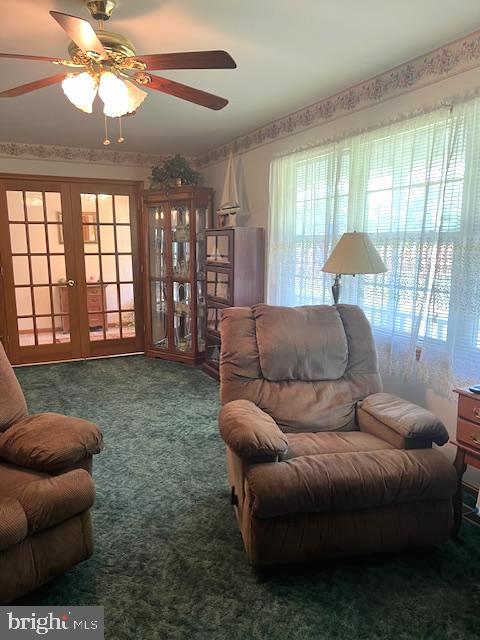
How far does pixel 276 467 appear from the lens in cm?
173

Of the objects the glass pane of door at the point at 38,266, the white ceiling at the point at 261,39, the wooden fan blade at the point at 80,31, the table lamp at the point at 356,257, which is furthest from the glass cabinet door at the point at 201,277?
the wooden fan blade at the point at 80,31

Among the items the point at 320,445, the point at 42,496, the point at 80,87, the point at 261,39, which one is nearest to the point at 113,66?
the point at 80,87

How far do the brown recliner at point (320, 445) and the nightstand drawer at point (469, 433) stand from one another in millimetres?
104

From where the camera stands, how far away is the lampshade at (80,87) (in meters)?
1.88

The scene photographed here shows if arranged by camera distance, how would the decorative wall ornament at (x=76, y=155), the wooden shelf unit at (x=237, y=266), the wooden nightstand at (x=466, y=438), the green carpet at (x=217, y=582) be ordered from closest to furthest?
the green carpet at (x=217, y=582) → the wooden nightstand at (x=466, y=438) → the wooden shelf unit at (x=237, y=266) → the decorative wall ornament at (x=76, y=155)

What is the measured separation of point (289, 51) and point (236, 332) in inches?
62.6

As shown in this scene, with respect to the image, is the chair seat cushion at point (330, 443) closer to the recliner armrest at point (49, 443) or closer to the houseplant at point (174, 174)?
the recliner armrest at point (49, 443)

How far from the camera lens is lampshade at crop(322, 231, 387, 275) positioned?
7.95 ft

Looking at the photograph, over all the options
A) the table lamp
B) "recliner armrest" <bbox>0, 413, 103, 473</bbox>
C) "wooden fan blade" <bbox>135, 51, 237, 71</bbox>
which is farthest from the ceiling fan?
"recliner armrest" <bbox>0, 413, 103, 473</bbox>

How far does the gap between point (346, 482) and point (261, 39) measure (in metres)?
2.20

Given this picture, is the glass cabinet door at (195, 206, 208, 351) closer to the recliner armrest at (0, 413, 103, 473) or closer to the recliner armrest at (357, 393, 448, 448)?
the recliner armrest at (357, 393, 448, 448)

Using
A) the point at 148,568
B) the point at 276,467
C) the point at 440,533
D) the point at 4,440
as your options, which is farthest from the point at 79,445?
the point at 440,533

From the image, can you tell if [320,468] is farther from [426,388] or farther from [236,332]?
[426,388]

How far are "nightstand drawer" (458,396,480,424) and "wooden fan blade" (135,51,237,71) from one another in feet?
5.69
